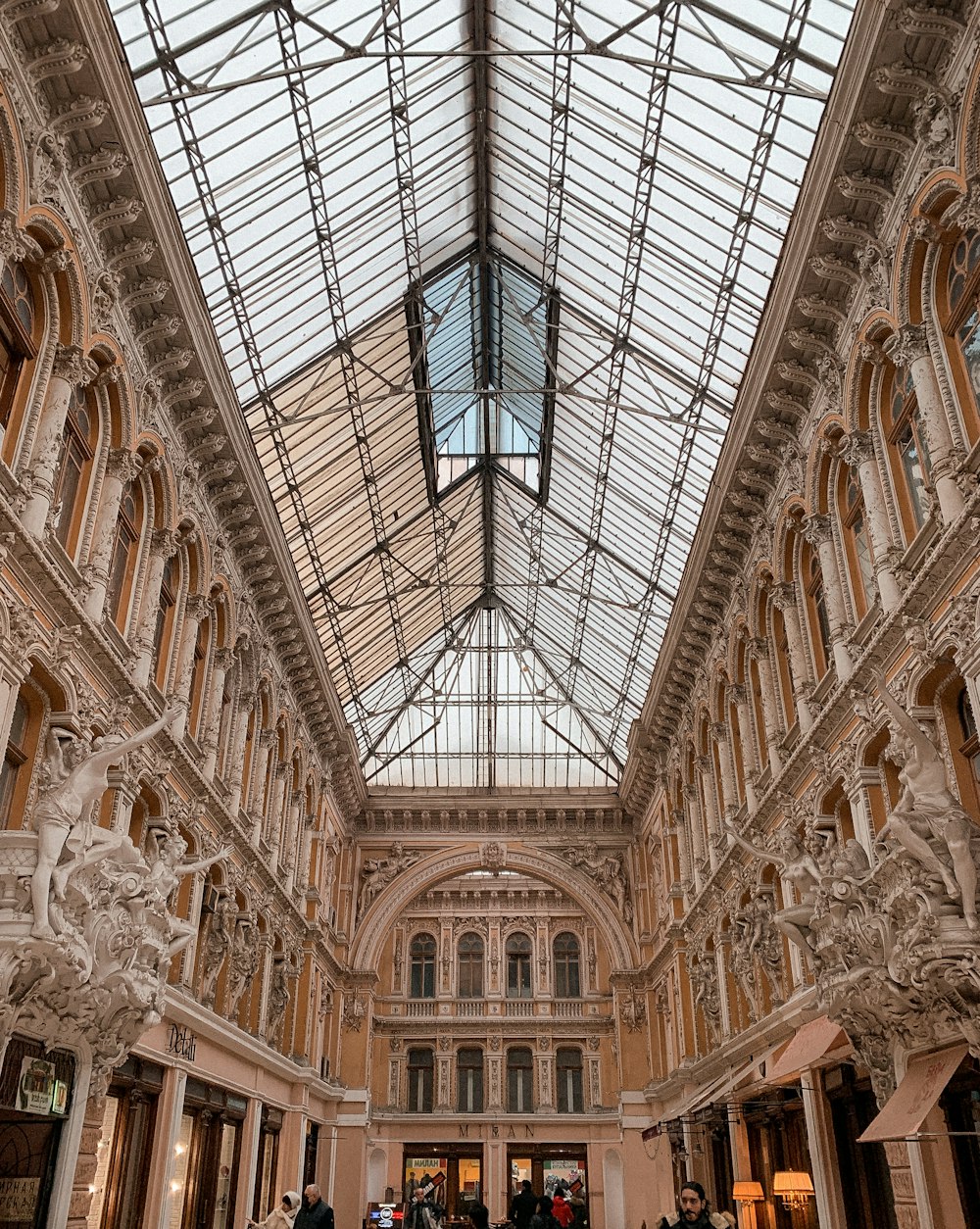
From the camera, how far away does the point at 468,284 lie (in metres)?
23.4

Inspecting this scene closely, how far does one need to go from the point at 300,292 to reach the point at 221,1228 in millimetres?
16885

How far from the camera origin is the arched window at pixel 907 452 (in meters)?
12.9

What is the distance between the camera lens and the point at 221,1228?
19.7 metres

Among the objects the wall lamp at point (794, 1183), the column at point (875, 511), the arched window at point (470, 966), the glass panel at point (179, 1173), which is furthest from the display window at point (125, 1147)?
the arched window at point (470, 966)

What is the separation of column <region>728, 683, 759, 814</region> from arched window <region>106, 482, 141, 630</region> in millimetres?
11211

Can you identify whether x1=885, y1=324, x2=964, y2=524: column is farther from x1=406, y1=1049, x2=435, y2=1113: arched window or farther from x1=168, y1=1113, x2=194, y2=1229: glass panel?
x1=406, y1=1049, x2=435, y2=1113: arched window

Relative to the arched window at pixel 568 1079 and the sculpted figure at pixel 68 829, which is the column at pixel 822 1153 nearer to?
the sculpted figure at pixel 68 829

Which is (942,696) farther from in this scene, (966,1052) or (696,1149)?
(696,1149)

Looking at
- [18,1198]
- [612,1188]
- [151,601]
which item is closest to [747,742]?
[151,601]

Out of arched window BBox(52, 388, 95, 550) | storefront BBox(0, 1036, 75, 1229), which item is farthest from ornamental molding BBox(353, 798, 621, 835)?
arched window BBox(52, 388, 95, 550)

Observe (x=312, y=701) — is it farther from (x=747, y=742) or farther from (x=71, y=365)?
(x=71, y=365)

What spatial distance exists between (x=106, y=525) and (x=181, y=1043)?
8.39 meters

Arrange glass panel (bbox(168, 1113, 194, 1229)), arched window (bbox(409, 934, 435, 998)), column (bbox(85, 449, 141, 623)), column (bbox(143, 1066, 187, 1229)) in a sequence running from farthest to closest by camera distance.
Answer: arched window (bbox(409, 934, 435, 998))
glass panel (bbox(168, 1113, 194, 1229))
column (bbox(143, 1066, 187, 1229))
column (bbox(85, 449, 141, 623))

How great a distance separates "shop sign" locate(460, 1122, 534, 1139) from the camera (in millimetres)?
35156
